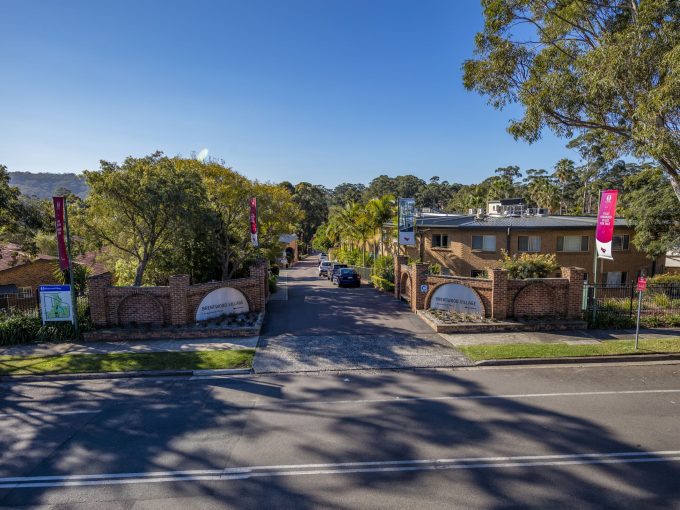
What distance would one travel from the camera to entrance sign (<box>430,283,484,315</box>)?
16828 mm

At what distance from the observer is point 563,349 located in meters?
13.3

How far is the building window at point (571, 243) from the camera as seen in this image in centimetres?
3058

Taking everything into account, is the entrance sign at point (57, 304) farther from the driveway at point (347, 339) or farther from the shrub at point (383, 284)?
the shrub at point (383, 284)

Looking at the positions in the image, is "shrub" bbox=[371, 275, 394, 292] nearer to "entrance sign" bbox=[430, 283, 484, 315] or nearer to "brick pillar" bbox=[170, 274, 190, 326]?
"entrance sign" bbox=[430, 283, 484, 315]

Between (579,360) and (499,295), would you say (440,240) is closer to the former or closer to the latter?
(499,295)

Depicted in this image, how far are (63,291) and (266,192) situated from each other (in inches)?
416

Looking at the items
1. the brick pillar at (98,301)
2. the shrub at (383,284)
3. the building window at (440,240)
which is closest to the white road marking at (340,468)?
the brick pillar at (98,301)

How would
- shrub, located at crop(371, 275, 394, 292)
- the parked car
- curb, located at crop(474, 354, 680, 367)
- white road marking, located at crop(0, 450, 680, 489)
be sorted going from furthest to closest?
the parked car < shrub, located at crop(371, 275, 394, 292) < curb, located at crop(474, 354, 680, 367) < white road marking, located at crop(0, 450, 680, 489)

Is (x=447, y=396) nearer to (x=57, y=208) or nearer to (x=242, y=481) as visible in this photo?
(x=242, y=481)

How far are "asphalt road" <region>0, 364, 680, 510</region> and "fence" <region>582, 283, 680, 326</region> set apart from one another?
17.0ft

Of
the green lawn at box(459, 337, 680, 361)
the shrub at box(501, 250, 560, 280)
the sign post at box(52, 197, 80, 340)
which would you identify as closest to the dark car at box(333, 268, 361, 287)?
the shrub at box(501, 250, 560, 280)

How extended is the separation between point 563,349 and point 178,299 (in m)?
13.5

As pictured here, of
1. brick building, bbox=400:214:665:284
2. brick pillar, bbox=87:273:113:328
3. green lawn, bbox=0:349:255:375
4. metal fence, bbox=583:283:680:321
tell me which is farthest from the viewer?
brick building, bbox=400:214:665:284

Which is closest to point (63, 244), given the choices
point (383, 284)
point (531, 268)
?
point (383, 284)
